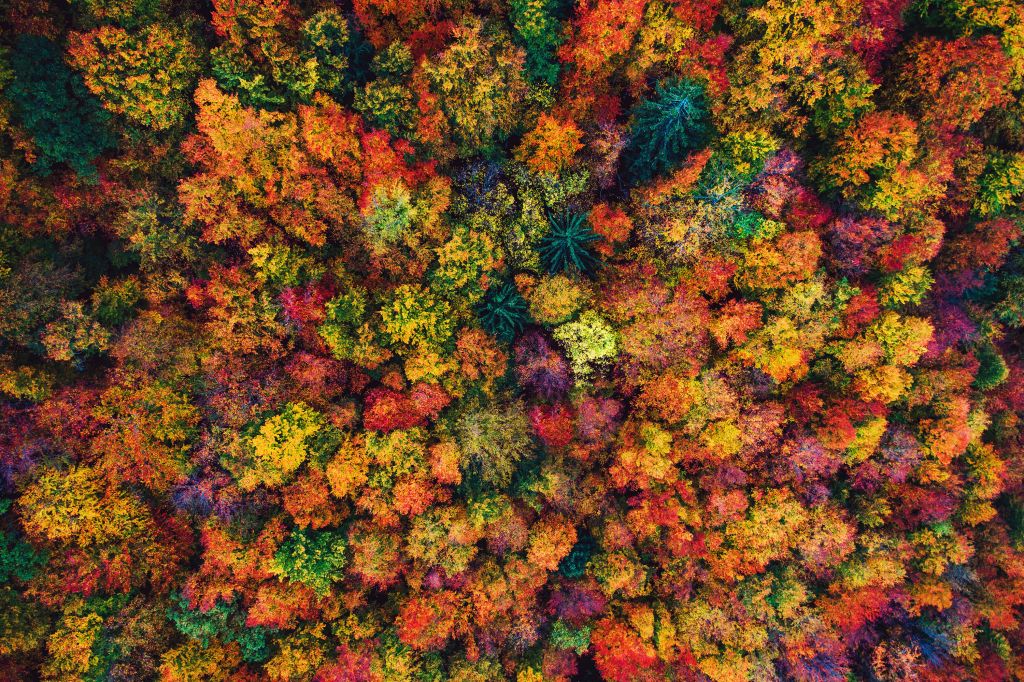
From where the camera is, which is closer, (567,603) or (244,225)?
(244,225)

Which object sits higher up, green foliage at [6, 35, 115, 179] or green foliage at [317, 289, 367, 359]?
green foliage at [6, 35, 115, 179]

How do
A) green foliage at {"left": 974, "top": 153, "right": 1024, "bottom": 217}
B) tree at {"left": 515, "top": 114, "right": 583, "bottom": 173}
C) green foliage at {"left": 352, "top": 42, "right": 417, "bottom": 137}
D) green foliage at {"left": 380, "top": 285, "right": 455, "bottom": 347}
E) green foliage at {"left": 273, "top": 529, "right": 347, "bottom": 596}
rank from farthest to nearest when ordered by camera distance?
1. green foliage at {"left": 974, "top": 153, "right": 1024, "bottom": 217}
2. tree at {"left": 515, "top": 114, "right": 583, "bottom": 173}
3. green foliage at {"left": 380, "top": 285, "right": 455, "bottom": 347}
4. green foliage at {"left": 273, "top": 529, "right": 347, "bottom": 596}
5. green foliage at {"left": 352, "top": 42, "right": 417, "bottom": 137}

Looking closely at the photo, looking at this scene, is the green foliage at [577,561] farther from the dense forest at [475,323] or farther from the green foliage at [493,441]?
the green foliage at [493,441]

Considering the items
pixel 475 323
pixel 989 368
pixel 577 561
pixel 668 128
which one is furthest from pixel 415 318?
pixel 989 368

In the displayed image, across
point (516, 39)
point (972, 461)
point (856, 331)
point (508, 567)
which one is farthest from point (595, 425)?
point (972, 461)

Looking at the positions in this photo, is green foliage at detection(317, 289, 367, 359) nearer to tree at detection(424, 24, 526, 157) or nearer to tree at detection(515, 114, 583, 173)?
tree at detection(424, 24, 526, 157)

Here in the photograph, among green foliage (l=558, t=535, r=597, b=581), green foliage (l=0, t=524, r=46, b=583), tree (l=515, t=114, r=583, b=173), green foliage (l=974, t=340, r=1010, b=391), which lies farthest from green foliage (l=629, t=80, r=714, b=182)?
green foliage (l=0, t=524, r=46, b=583)

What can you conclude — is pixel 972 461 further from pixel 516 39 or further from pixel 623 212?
pixel 516 39
